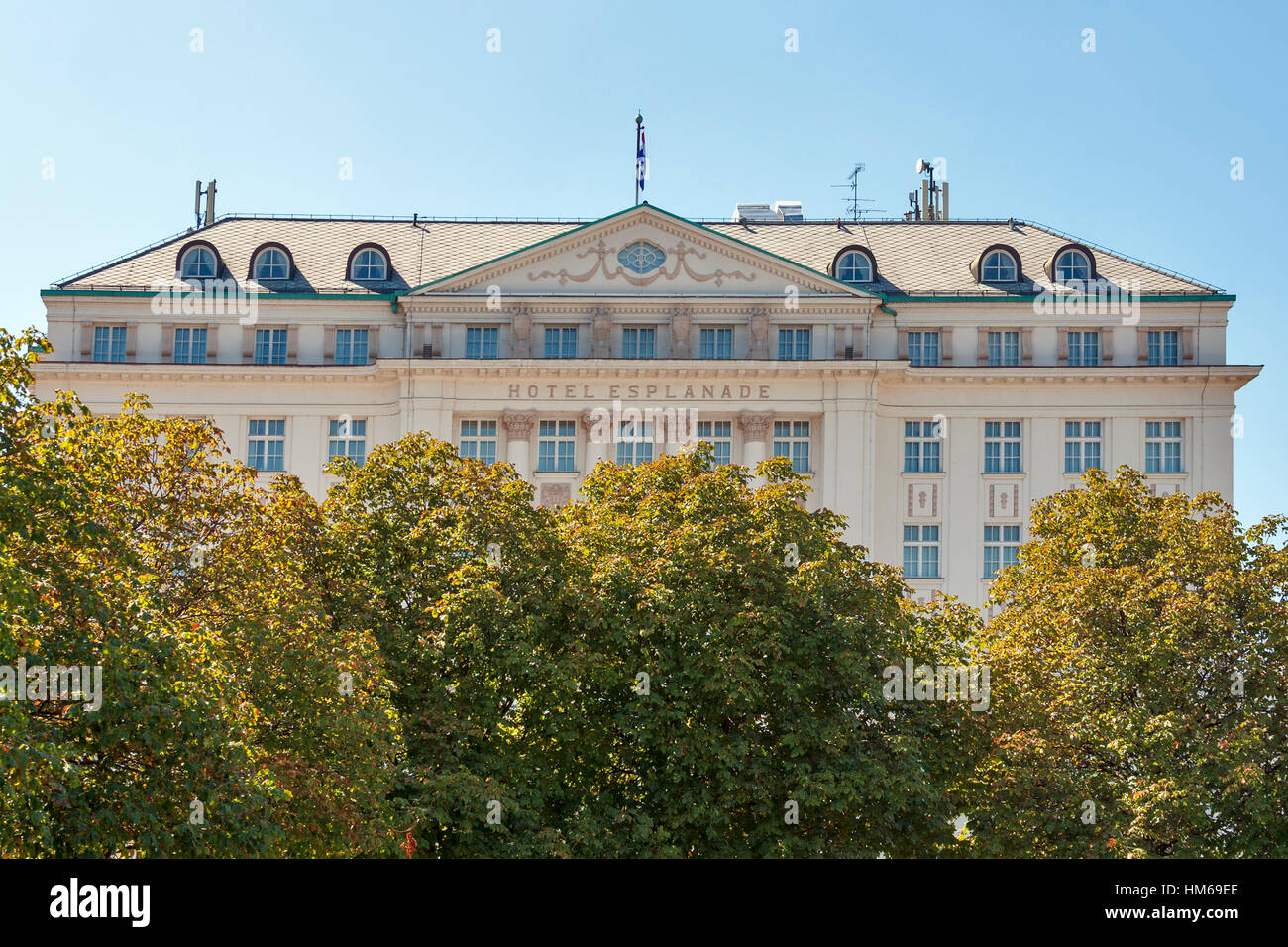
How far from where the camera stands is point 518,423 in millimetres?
68688

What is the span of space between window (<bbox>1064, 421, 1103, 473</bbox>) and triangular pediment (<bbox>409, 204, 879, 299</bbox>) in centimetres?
1099

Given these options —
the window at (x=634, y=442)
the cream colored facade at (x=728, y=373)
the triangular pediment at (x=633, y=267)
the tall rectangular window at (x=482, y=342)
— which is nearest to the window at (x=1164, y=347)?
the cream colored facade at (x=728, y=373)

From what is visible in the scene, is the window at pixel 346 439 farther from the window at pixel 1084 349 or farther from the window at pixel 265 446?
the window at pixel 1084 349

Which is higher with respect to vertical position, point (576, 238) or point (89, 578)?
point (576, 238)

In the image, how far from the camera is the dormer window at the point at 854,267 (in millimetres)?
71625

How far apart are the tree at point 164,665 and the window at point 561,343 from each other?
35.5 metres

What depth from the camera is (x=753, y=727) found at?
38250mm

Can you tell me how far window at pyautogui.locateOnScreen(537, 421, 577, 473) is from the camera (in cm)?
6888

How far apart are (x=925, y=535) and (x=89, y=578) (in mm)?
48061

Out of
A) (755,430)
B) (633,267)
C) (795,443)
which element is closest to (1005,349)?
(795,443)
